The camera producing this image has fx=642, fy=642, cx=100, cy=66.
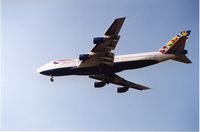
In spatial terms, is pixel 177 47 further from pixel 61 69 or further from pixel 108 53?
pixel 61 69

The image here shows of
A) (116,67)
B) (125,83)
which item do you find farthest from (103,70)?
(125,83)

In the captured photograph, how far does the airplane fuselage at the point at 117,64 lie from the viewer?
63344mm

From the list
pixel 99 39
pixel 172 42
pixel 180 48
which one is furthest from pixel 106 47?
pixel 172 42

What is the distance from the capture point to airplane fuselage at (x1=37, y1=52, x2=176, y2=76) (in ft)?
208

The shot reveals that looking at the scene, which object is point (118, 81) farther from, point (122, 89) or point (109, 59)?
point (109, 59)

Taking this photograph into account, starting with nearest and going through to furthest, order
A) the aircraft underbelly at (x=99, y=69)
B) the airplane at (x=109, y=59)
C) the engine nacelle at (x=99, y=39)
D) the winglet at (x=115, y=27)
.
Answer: the winglet at (x=115, y=27) → the engine nacelle at (x=99, y=39) → the airplane at (x=109, y=59) → the aircraft underbelly at (x=99, y=69)

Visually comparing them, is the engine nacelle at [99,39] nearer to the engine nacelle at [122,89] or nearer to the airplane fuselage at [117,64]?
the airplane fuselage at [117,64]

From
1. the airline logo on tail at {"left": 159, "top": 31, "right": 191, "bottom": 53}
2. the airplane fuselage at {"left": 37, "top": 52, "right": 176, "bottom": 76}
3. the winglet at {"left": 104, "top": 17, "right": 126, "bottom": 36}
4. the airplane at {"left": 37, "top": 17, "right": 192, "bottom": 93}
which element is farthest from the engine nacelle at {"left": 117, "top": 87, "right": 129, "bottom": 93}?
the winglet at {"left": 104, "top": 17, "right": 126, "bottom": 36}

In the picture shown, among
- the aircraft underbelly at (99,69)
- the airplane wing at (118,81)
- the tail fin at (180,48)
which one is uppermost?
the tail fin at (180,48)

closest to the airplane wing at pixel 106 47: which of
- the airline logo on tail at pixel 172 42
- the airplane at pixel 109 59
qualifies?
the airplane at pixel 109 59

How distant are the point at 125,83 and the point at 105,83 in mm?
2453

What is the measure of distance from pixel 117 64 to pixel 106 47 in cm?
254

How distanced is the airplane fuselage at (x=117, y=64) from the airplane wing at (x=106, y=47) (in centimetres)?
65

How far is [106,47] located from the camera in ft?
204
